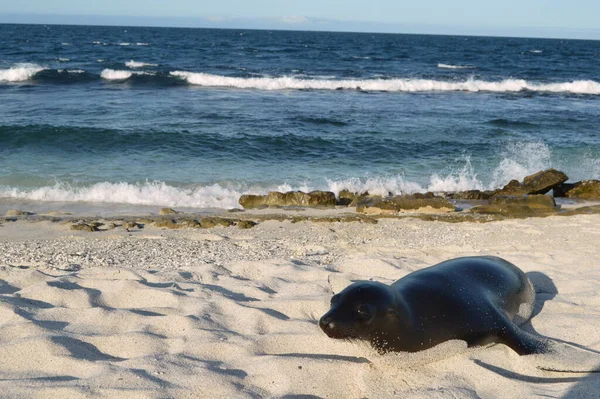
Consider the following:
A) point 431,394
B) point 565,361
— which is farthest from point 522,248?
point 431,394

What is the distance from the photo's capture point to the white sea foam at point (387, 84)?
2966cm

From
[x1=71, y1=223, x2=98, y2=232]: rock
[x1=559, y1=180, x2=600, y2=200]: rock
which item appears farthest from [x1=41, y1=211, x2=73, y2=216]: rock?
[x1=559, y1=180, x2=600, y2=200]: rock

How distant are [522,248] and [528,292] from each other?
7.87 ft

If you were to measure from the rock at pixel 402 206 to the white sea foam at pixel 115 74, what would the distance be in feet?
72.5

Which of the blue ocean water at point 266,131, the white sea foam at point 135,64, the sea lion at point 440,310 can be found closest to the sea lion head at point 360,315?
the sea lion at point 440,310

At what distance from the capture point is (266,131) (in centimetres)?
1761

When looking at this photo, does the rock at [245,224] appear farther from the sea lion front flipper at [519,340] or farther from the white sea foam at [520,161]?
the white sea foam at [520,161]

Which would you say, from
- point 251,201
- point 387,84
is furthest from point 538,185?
point 387,84

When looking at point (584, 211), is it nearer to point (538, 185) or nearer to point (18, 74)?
point (538, 185)

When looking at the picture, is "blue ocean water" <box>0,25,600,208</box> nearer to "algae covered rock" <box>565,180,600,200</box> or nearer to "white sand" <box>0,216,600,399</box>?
"algae covered rock" <box>565,180,600,200</box>

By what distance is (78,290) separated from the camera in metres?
4.96

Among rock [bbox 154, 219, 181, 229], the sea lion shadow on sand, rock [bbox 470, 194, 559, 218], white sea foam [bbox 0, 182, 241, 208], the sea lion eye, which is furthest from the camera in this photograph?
white sea foam [bbox 0, 182, 241, 208]

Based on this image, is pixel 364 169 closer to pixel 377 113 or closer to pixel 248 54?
pixel 377 113

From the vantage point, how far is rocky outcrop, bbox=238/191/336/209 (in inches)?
428
